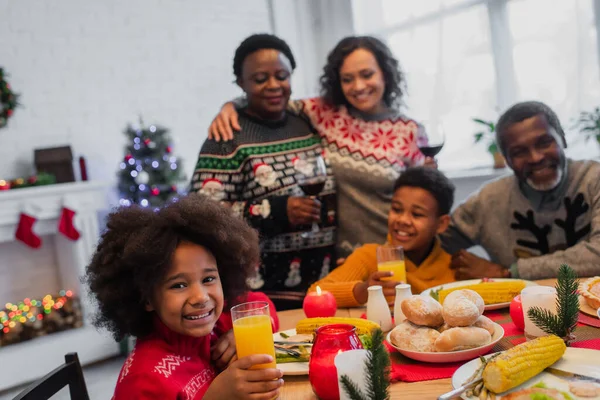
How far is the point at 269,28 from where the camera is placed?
5797 mm

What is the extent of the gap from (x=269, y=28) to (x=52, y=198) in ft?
8.79

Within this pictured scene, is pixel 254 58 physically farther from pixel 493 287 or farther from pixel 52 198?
pixel 52 198

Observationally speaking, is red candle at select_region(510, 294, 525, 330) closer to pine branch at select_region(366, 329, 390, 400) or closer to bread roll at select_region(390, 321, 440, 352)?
bread roll at select_region(390, 321, 440, 352)

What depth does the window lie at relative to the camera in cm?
409

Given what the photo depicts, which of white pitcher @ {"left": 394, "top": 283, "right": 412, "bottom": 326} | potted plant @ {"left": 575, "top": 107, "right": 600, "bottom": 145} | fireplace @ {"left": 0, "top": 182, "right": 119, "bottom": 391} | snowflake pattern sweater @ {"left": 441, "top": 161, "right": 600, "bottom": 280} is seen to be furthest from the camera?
fireplace @ {"left": 0, "top": 182, "right": 119, "bottom": 391}

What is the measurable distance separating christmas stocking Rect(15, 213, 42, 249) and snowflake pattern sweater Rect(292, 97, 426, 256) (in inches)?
109

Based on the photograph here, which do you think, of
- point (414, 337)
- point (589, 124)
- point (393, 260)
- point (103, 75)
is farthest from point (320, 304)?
point (103, 75)

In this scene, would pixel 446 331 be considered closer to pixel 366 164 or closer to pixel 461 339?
pixel 461 339

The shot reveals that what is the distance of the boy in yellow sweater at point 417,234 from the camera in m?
2.02

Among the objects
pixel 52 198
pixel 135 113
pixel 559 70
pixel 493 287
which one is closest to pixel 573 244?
pixel 493 287

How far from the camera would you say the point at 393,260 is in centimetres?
182

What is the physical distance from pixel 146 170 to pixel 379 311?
3.46m

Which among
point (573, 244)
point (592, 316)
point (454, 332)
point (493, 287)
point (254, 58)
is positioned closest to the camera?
point (454, 332)

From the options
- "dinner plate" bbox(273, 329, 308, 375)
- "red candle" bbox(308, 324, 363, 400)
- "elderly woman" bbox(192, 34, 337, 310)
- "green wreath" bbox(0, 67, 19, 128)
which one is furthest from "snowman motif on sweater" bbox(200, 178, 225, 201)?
"green wreath" bbox(0, 67, 19, 128)
